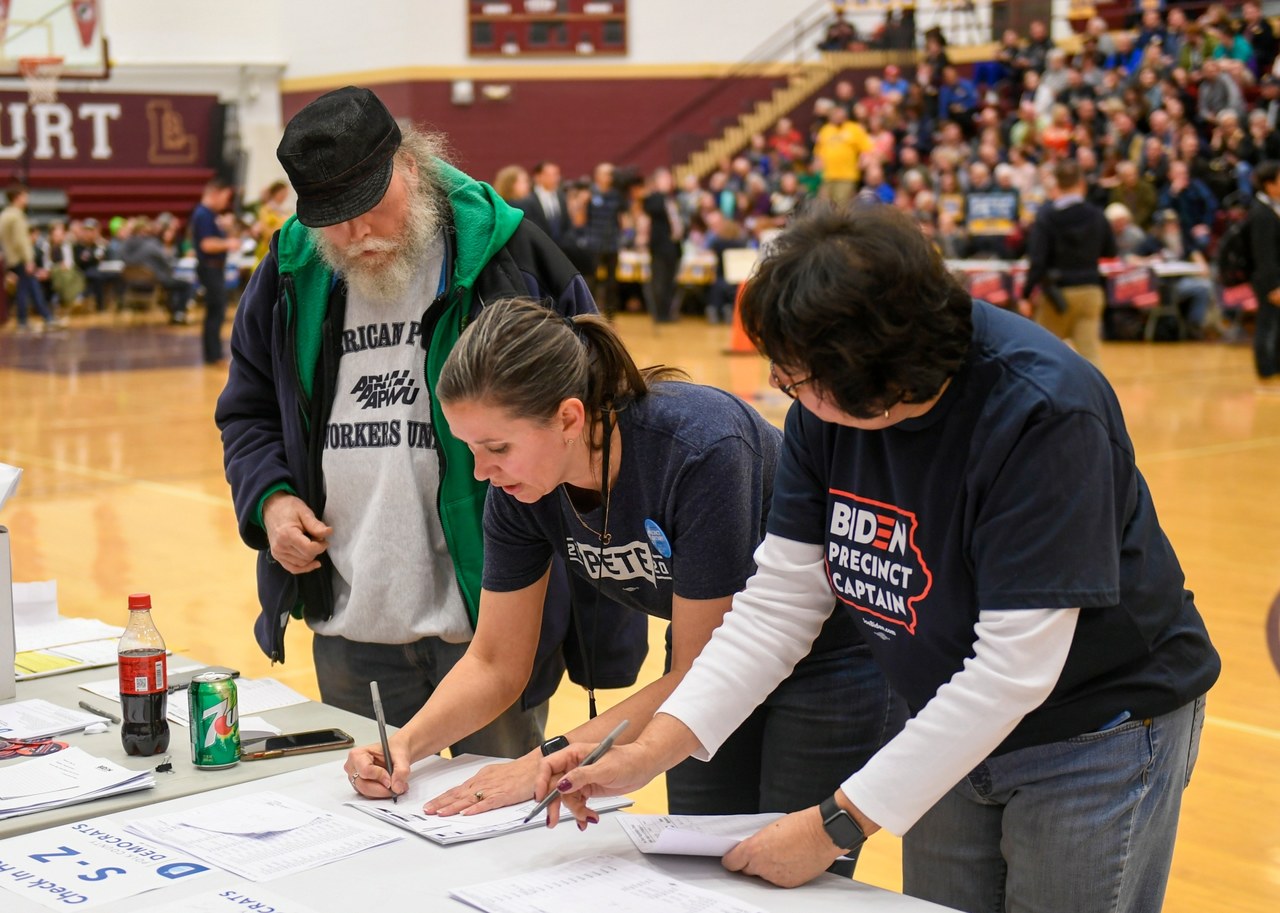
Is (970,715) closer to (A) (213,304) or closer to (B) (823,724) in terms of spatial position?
(B) (823,724)

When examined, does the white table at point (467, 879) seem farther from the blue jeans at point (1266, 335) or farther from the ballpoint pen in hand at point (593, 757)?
the blue jeans at point (1266, 335)

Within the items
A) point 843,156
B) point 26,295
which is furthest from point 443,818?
point 26,295

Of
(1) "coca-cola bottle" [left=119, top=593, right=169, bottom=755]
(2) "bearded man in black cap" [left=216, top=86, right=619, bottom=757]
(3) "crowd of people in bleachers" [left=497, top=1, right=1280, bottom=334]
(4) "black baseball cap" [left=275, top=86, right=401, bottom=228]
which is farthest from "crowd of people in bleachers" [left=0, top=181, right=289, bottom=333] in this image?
(1) "coca-cola bottle" [left=119, top=593, right=169, bottom=755]

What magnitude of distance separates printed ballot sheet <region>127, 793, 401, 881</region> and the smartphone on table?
174 millimetres

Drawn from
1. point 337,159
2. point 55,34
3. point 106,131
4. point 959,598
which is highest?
point 55,34

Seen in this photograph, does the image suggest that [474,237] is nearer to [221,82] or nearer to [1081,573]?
[1081,573]

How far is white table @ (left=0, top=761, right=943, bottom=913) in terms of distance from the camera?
1.65 metres

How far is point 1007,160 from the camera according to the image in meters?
16.8

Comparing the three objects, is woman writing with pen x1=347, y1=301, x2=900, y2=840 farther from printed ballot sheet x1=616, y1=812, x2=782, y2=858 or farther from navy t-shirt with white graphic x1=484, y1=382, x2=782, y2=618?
printed ballot sheet x1=616, y1=812, x2=782, y2=858

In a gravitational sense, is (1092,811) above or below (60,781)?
above

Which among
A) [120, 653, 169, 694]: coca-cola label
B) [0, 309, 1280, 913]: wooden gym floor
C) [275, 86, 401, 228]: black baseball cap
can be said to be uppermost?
[275, 86, 401, 228]: black baseball cap

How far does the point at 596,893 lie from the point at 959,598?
53cm

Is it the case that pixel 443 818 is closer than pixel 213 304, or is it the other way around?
pixel 443 818

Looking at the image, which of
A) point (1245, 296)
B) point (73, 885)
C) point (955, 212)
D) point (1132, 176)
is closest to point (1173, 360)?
point (1245, 296)
